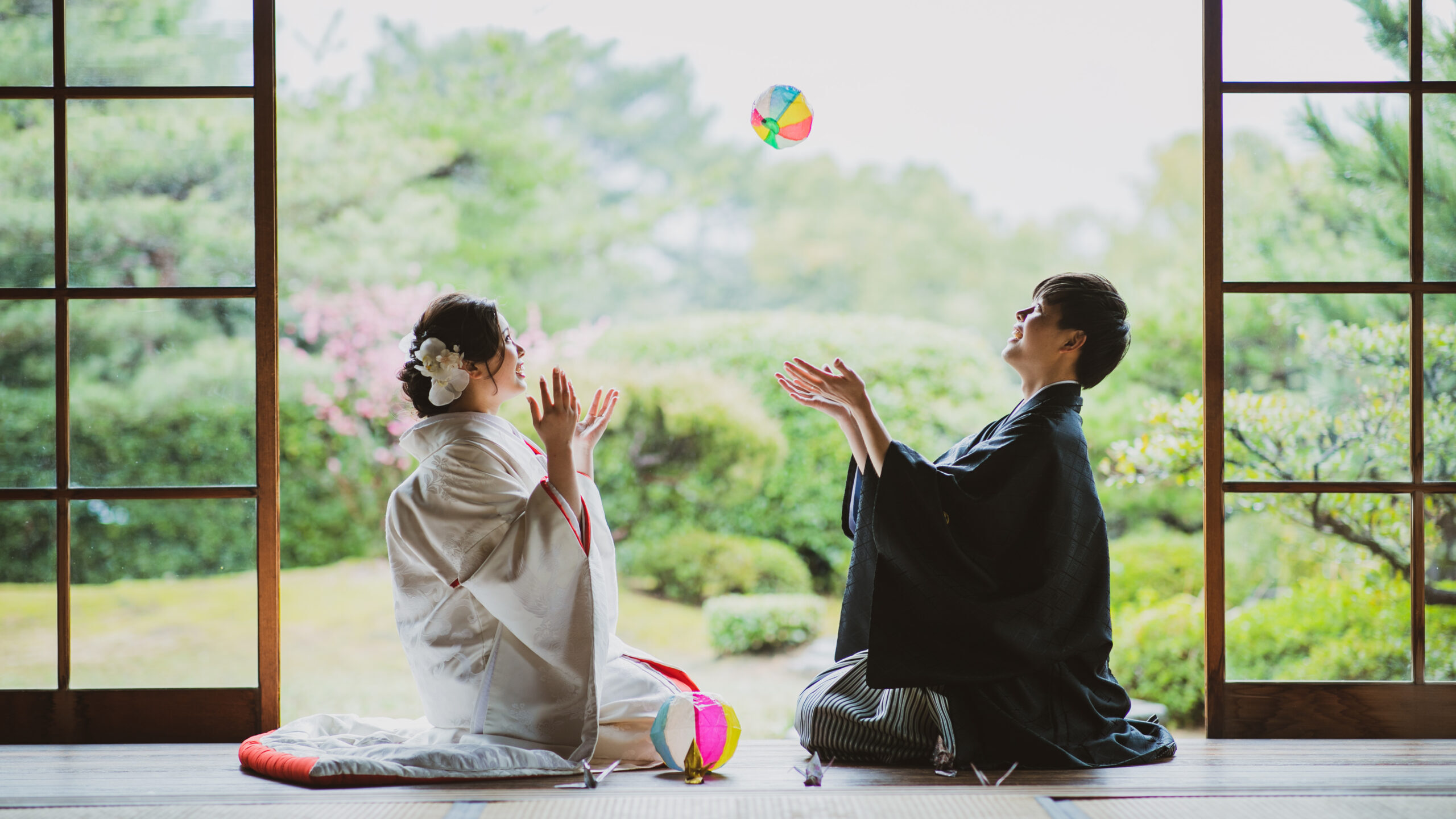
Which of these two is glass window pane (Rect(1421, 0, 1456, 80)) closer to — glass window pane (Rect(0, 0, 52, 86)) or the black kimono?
the black kimono

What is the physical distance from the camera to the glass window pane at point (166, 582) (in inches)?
105

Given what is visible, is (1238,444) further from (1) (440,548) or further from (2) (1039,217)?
(2) (1039,217)

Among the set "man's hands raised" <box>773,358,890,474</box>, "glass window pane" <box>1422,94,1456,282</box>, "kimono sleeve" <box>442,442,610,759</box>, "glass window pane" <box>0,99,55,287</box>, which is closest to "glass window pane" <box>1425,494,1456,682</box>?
"glass window pane" <box>1422,94,1456,282</box>

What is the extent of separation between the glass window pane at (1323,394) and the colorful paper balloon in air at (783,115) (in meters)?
1.24

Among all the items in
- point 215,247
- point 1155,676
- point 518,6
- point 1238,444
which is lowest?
point 1155,676

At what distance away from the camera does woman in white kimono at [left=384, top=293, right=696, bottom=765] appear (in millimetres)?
2248

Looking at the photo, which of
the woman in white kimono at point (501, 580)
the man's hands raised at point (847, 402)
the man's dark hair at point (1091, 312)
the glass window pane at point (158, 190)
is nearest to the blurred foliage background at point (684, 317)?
the glass window pane at point (158, 190)

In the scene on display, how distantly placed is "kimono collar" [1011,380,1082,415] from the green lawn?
6.68 ft

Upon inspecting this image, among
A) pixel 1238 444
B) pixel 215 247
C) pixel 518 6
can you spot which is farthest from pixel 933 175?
pixel 215 247

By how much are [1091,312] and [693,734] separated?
134cm

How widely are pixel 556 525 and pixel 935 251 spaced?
7.41 metres

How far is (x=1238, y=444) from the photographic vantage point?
2758 millimetres

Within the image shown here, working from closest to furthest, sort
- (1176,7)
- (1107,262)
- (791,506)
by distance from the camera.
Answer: (791,506) < (1176,7) < (1107,262)

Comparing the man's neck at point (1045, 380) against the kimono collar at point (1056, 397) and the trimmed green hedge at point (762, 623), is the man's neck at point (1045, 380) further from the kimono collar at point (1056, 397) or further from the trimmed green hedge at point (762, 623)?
the trimmed green hedge at point (762, 623)
